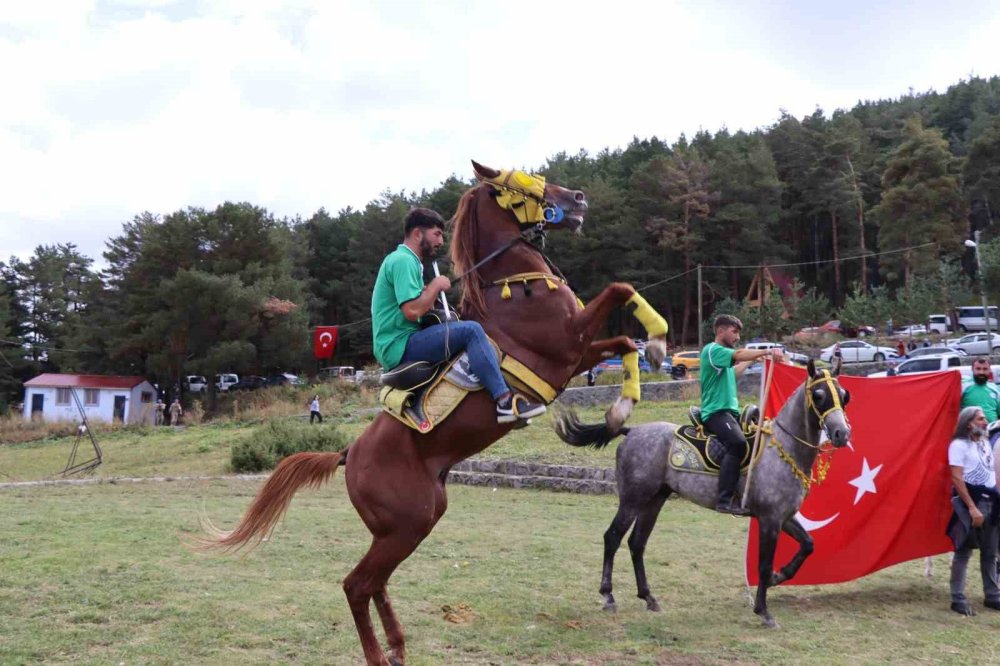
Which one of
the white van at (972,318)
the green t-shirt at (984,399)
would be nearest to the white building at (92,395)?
the green t-shirt at (984,399)

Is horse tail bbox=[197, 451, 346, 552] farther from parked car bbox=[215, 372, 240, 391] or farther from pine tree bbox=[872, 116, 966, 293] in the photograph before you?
pine tree bbox=[872, 116, 966, 293]

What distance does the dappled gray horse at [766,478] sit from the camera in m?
8.34

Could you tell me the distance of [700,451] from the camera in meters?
9.04

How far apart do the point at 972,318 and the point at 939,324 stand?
6.14 feet

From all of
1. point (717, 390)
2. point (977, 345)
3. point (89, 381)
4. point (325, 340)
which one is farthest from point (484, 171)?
point (89, 381)

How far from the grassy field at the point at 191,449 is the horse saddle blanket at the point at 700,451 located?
36.5 ft

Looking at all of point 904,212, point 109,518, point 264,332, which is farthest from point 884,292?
point 109,518

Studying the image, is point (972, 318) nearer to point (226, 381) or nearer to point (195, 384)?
point (226, 381)

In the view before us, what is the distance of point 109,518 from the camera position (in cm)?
1277

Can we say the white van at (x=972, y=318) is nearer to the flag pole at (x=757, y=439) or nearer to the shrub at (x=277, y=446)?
the shrub at (x=277, y=446)

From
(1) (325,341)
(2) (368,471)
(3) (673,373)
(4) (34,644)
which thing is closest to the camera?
(2) (368,471)

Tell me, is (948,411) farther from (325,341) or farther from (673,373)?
(673,373)

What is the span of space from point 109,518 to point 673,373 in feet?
Answer: 94.2

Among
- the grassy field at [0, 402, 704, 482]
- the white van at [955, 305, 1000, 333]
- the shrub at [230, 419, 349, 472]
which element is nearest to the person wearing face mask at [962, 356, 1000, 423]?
the grassy field at [0, 402, 704, 482]
